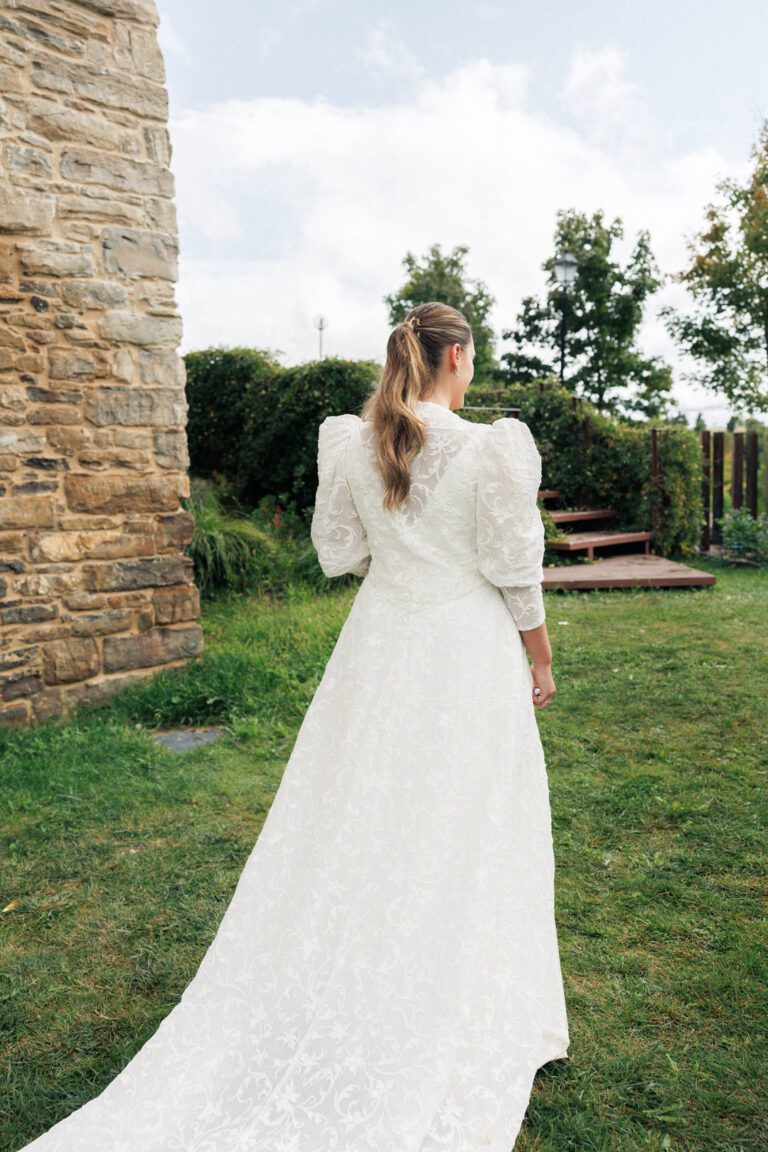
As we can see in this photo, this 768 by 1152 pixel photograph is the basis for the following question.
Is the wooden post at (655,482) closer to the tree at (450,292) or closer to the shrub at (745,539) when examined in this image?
the shrub at (745,539)

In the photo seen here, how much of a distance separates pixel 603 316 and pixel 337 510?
2088cm

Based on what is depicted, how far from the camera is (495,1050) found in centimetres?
191

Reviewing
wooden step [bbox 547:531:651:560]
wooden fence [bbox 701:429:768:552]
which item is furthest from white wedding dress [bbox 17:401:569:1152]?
wooden fence [bbox 701:429:768:552]

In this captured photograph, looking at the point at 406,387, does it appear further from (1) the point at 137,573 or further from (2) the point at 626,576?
(2) the point at 626,576

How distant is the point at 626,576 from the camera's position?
8148 mm

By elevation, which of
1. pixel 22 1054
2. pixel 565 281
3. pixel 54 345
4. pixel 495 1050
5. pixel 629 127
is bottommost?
pixel 22 1054

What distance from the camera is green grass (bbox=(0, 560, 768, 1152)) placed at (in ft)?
6.91

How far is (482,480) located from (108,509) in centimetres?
375

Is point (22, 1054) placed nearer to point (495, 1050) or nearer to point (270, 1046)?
point (270, 1046)

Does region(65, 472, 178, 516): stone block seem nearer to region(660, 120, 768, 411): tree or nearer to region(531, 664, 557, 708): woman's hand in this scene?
region(531, 664, 557, 708): woman's hand

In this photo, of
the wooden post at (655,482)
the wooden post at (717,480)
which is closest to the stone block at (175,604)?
the wooden post at (655,482)

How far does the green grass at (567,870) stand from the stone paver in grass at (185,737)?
0.40ft

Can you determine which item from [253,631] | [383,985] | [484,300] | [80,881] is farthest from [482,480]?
[484,300]

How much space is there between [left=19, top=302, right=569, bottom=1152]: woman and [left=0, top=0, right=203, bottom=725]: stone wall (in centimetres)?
332
